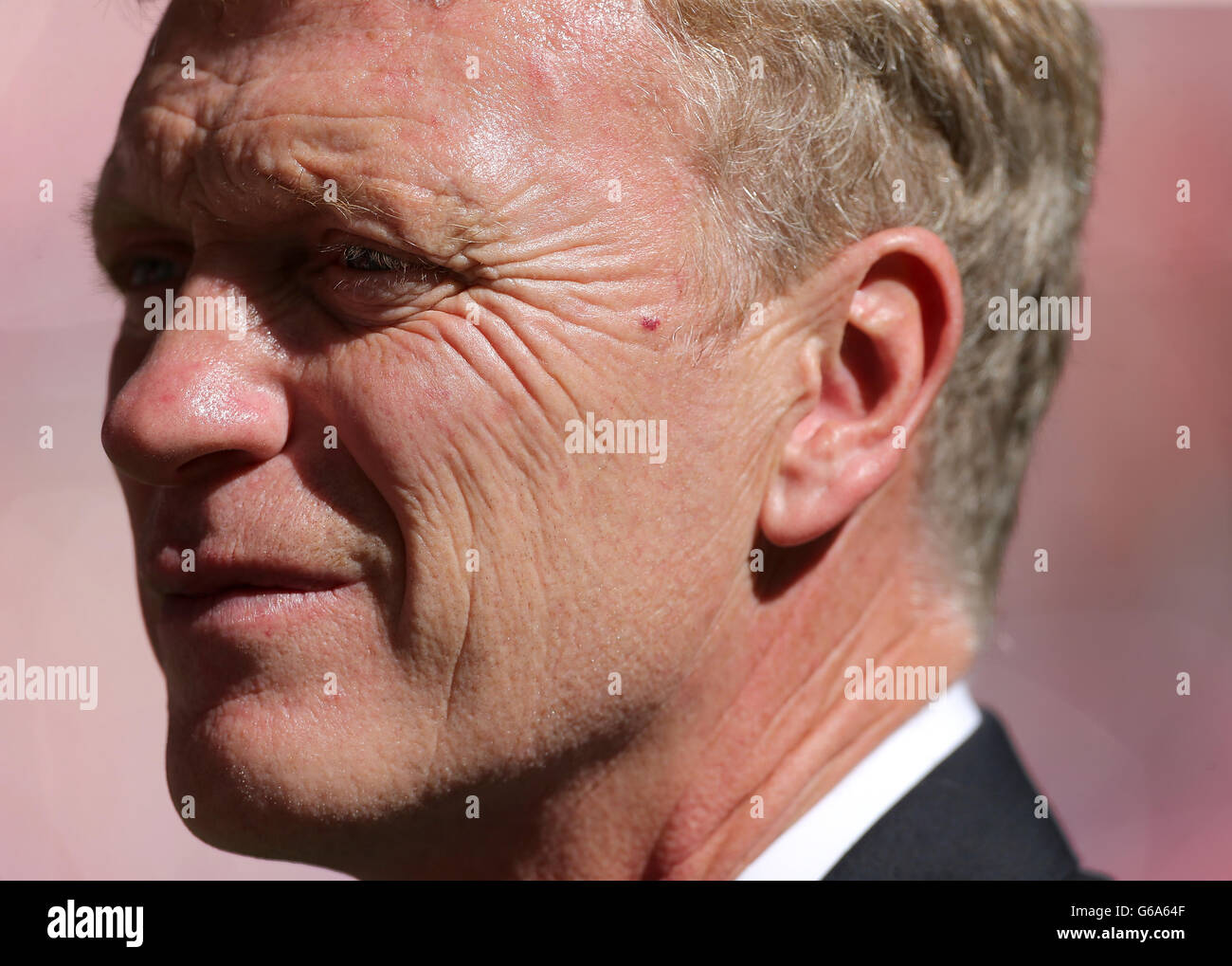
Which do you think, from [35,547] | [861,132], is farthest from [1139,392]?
[35,547]

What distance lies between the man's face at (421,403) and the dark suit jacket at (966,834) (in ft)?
1.66

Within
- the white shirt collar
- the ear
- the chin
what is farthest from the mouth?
the white shirt collar

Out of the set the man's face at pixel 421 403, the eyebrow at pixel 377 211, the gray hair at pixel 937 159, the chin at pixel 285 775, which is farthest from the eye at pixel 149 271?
the gray hair at pixel 937 159

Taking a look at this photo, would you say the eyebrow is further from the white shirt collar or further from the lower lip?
the white shirt collar

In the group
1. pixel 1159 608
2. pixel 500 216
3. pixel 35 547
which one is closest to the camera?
pixel 500 216

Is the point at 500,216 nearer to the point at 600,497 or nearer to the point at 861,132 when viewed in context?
the point at 600,497

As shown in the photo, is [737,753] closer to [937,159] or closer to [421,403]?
[421,403]

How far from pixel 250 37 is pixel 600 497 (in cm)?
91

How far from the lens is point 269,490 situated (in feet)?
5.59

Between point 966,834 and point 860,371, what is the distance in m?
0.81

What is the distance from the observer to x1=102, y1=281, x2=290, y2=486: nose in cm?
168

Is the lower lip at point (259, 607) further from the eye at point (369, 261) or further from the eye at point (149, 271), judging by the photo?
the eye at point (149, 271)

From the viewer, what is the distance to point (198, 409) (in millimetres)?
1676

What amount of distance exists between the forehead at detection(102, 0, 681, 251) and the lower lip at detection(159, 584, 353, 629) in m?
0.57
